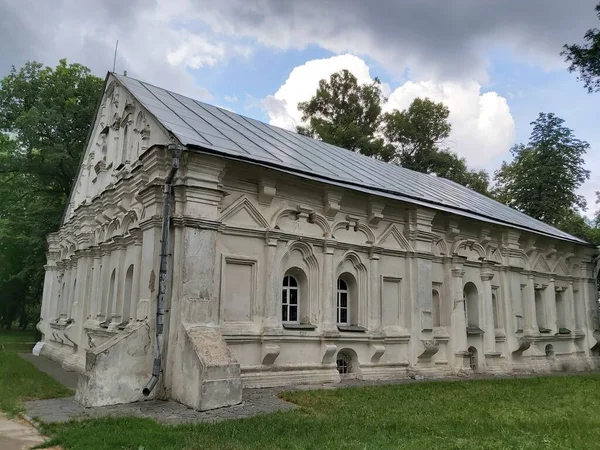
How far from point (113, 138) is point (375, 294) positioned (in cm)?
844

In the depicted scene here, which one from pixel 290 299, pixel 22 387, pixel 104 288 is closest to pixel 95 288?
pixel 104 288

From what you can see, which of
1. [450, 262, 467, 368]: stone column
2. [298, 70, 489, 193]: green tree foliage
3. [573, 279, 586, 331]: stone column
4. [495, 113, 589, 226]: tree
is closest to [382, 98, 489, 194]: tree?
[298, 70, 489, 193]: green tree foliage

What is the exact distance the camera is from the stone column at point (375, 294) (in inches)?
488

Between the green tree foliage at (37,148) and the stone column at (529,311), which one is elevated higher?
the green tree foliage at (37,148)

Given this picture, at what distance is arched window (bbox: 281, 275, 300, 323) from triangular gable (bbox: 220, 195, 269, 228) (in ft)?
5.06

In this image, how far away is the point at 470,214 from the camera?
15.0 metres

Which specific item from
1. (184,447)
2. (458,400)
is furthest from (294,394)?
(184,447)

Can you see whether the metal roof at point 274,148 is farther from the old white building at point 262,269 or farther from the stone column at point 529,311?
the stone column at point 529,311

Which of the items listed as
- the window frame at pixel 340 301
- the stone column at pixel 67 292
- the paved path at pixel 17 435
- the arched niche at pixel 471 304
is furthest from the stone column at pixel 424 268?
the stone column at pixel 67 292

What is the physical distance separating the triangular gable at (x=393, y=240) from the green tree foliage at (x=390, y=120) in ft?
69.9

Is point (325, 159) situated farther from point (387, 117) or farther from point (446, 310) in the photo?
point (387, 117)

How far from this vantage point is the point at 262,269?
10.6m

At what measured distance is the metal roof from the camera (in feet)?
34.8

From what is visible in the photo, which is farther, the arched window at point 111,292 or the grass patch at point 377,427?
the arched window at point 111,292
